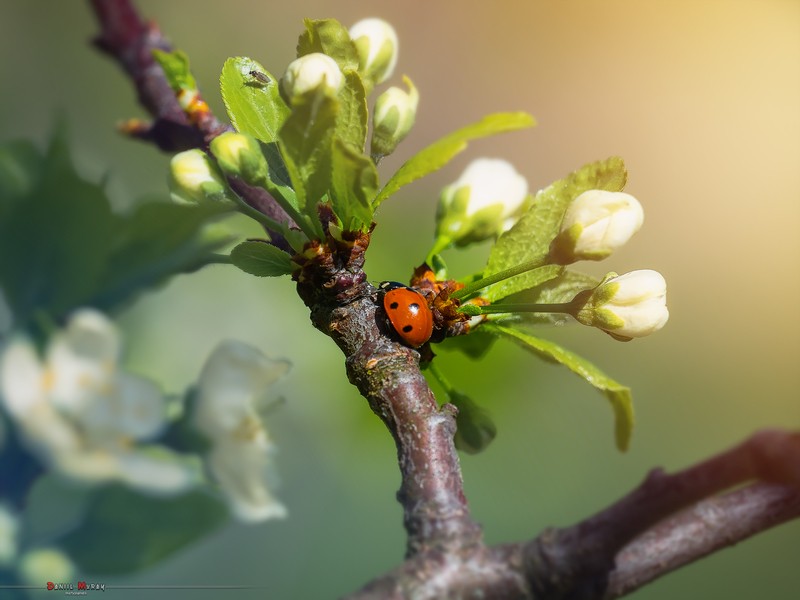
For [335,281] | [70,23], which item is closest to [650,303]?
[335,281]

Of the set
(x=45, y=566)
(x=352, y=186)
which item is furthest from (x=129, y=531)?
(x=352, y=186)

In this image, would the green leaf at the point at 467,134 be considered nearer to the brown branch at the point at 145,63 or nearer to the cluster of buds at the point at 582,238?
the cluster of buds at the point at 582,238

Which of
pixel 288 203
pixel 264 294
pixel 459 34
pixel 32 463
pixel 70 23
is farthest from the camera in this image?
pixel 459 34

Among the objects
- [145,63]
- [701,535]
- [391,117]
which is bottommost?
[701,535]

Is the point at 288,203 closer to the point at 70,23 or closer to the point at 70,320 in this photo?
the point at 70,320

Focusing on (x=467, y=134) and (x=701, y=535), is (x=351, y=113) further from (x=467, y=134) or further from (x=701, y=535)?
(x=701, y=535)

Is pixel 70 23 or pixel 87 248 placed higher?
pixel 70 23
